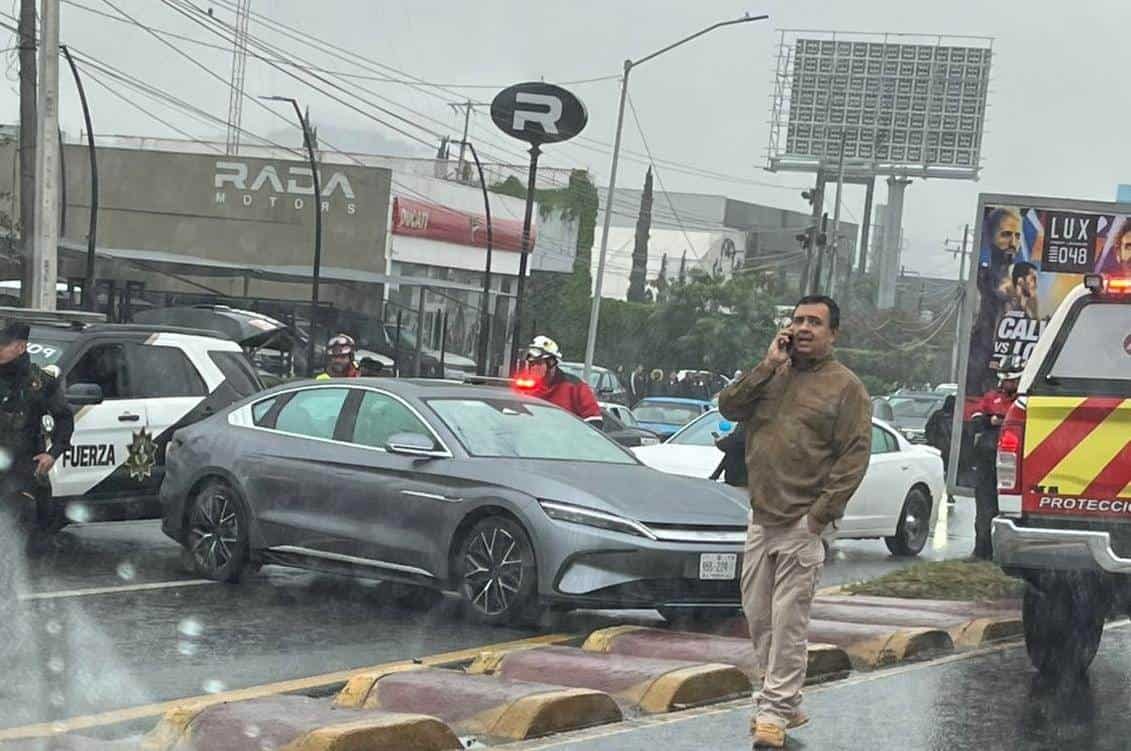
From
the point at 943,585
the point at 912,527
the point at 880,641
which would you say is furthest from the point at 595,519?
the point at 912,527

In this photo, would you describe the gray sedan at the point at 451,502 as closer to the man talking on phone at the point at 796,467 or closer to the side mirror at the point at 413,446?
the side mirror at the point at 413,446

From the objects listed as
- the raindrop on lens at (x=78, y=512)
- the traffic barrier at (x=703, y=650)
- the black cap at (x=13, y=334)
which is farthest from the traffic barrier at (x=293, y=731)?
the raindrop on lens at (x=78, y=512)

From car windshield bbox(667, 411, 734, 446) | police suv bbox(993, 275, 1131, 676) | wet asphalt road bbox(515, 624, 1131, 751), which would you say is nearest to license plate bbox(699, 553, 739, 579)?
wet asphalt road bbox(515, 624, 1131, 751)

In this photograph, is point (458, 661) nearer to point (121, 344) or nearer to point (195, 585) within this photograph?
point (195, 585)

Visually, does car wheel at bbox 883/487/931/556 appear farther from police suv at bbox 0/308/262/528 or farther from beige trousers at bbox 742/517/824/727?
beige trousers at bbox 742/517/824/727

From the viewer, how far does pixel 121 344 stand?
1322cm

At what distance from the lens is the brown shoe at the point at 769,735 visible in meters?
7.07

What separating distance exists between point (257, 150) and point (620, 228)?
27438mm

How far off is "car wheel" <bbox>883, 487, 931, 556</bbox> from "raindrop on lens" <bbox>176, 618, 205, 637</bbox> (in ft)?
29.1

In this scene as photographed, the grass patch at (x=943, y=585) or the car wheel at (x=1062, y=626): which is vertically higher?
the car wheel at (x=1062, y=626)

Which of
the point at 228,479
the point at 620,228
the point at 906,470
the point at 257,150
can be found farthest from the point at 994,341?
the point at 620,228

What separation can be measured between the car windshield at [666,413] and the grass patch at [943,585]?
1604 cm

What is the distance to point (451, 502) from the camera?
10.5 meters

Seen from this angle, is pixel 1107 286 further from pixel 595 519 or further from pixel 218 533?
pixel 218 533
